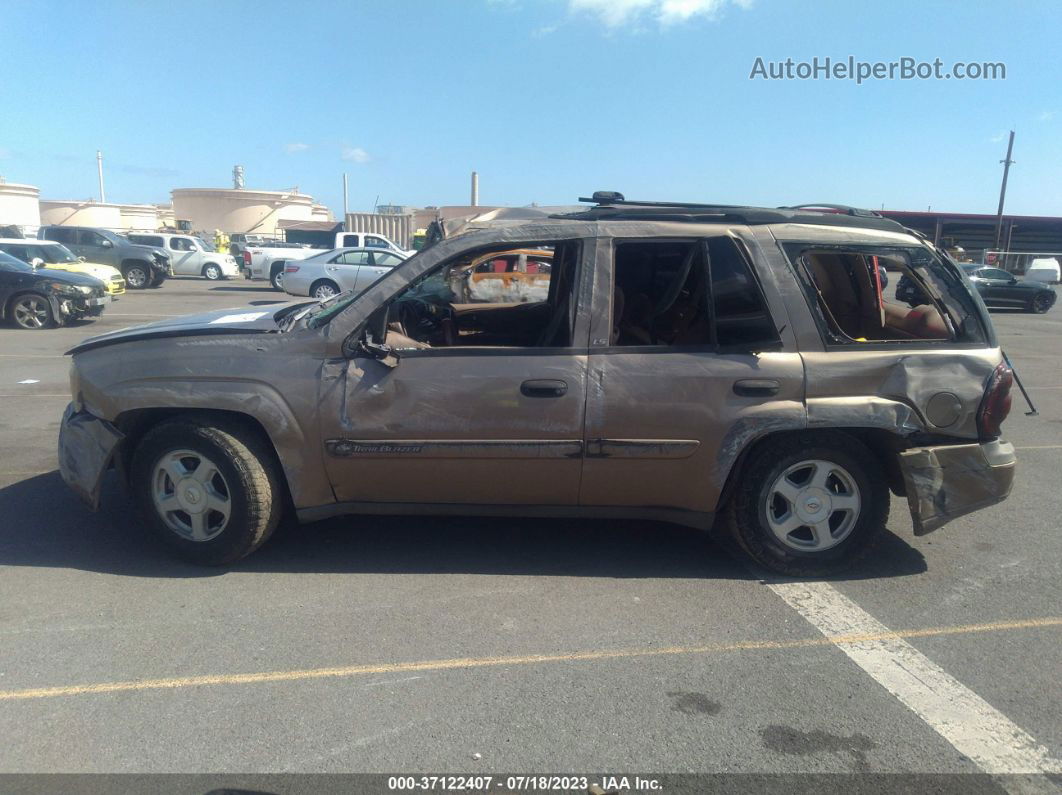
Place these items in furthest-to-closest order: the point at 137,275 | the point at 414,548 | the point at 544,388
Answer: the point at 137,275 < the point at 414,548 < the point at 544,388

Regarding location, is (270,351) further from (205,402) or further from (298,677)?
(298,677)

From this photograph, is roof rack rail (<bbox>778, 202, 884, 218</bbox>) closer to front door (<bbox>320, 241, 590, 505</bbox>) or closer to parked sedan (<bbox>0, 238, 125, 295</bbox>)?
front door (<bbox>320, 241, 590, 505</bbox>)

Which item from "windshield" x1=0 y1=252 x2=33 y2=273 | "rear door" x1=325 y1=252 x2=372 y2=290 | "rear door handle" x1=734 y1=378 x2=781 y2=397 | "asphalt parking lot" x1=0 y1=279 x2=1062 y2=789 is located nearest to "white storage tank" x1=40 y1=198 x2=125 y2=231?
"rear door" x1=325 y1=252 x2=372 y2=290

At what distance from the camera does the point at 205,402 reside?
405 cm

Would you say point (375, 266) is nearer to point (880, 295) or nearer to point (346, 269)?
point (346, 269)

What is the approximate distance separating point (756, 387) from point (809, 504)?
70cm

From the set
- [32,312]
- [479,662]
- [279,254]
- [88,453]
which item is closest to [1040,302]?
[279,254]

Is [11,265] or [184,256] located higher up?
[184,256]

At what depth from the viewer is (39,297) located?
47.1 ft

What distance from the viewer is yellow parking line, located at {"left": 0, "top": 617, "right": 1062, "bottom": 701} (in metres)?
3.17

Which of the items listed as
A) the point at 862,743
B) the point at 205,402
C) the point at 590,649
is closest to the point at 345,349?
the point at 205,402

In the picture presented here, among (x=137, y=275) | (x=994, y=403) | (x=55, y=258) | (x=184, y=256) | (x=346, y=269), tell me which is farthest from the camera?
(x=184, y=256)

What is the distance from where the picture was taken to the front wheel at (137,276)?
88.0 ft

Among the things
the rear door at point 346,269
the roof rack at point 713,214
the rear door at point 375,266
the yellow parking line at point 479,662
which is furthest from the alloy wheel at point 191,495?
the rear door at point 346,269
